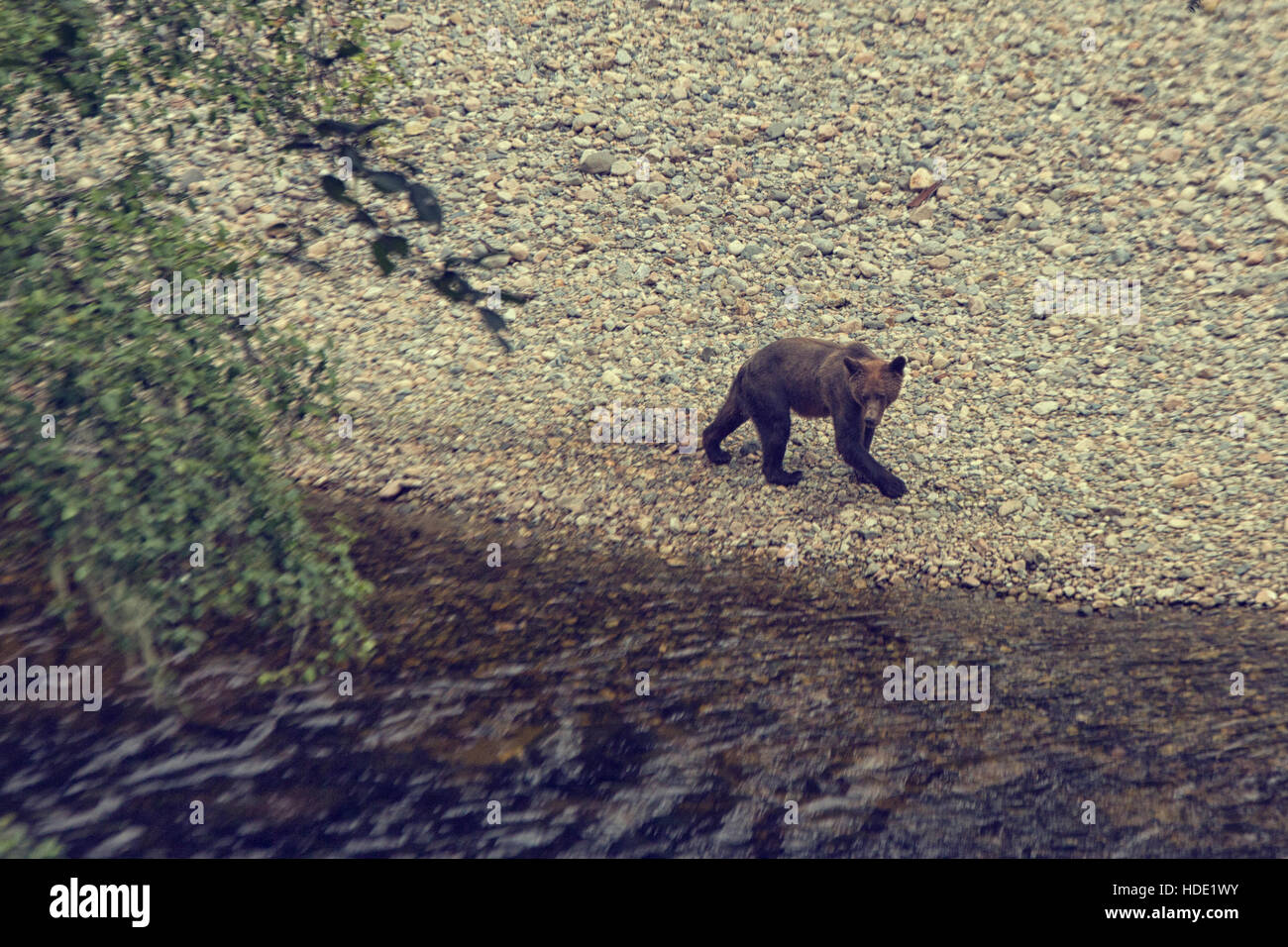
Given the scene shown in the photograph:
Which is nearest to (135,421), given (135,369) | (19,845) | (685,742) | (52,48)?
(135,369)

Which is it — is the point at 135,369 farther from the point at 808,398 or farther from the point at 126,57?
the point at 808,398

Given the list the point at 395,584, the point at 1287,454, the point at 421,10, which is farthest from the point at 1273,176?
the point at 421,10

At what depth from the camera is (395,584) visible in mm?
10305

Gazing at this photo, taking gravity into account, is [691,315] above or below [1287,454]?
above

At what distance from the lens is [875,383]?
35.4 ft

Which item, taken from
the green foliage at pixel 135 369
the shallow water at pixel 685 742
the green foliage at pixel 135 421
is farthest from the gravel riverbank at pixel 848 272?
the green foliage at pixel 135 421

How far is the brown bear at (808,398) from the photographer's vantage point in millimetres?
11242

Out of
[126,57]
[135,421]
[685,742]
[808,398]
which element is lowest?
[685,742]

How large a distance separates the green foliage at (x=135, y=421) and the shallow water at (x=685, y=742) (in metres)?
0.86

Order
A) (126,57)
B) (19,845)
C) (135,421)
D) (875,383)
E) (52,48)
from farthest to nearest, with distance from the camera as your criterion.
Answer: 1. (875,383)
2. (135,421)
3. (126,57)
4. (52,48)
5. (19,845)

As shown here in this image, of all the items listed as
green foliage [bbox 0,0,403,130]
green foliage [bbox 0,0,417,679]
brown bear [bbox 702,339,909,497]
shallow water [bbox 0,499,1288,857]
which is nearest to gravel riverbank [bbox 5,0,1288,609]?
brown bear [bbox 702,339,909,497]

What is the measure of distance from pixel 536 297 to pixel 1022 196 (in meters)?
8.81

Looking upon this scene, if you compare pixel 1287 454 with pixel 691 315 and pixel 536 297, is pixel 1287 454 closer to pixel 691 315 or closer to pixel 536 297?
pixel 691 315

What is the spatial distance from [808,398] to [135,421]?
24.7 feet
